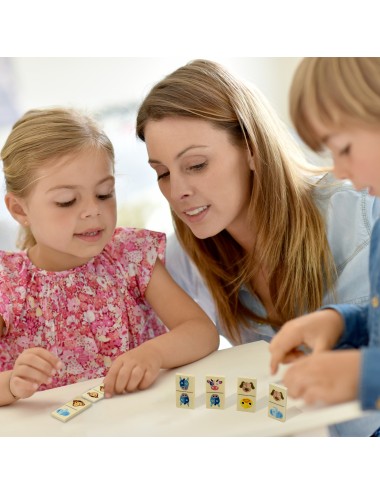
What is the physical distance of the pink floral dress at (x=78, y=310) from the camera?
3.08 feet

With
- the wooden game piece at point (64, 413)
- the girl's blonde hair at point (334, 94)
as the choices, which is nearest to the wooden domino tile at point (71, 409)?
the wooden game piece at point (64, 413)

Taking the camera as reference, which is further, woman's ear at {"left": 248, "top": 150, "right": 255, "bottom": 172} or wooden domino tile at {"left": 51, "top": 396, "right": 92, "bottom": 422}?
A: woman's ear at {"left": 248, "top": 150, "right": 255, "bottom": 172}

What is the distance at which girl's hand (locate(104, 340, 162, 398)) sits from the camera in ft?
2.69

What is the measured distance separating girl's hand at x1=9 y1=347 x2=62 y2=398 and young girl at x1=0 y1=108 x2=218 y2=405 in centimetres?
2

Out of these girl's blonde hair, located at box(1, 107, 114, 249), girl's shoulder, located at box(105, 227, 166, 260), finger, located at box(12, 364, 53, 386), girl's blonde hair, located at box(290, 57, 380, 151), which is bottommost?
finger, located at box(12, 364, 53, 386)

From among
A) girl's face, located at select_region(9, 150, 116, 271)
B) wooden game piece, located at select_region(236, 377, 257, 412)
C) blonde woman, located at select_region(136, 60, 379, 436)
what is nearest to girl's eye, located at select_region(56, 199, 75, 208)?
girl's face, located at select_region(9, 150, 116, 271)

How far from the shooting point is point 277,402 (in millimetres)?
728

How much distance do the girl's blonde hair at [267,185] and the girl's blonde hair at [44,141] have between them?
0.08m

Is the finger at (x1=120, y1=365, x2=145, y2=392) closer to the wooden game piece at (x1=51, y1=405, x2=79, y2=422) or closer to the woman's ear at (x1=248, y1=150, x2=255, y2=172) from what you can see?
the wooden game piece at (x1=51, y1=405, x2=79, y2=422)

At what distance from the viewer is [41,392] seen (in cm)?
85

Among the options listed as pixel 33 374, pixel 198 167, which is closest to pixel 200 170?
pixel 198 167

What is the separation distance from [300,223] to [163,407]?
315 millimetres

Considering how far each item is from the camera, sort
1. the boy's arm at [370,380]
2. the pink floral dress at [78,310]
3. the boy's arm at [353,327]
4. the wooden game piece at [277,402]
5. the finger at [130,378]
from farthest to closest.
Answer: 1. the pink floral dress at [78,310]
2. the finger at [130,378]
3. the wooden game piece at [277,402]
4. the boy's arm at [353,327]
5. the boy's arm at [370,380]

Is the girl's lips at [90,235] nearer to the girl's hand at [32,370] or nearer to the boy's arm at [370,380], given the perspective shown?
the girl's hand at [32,370]
